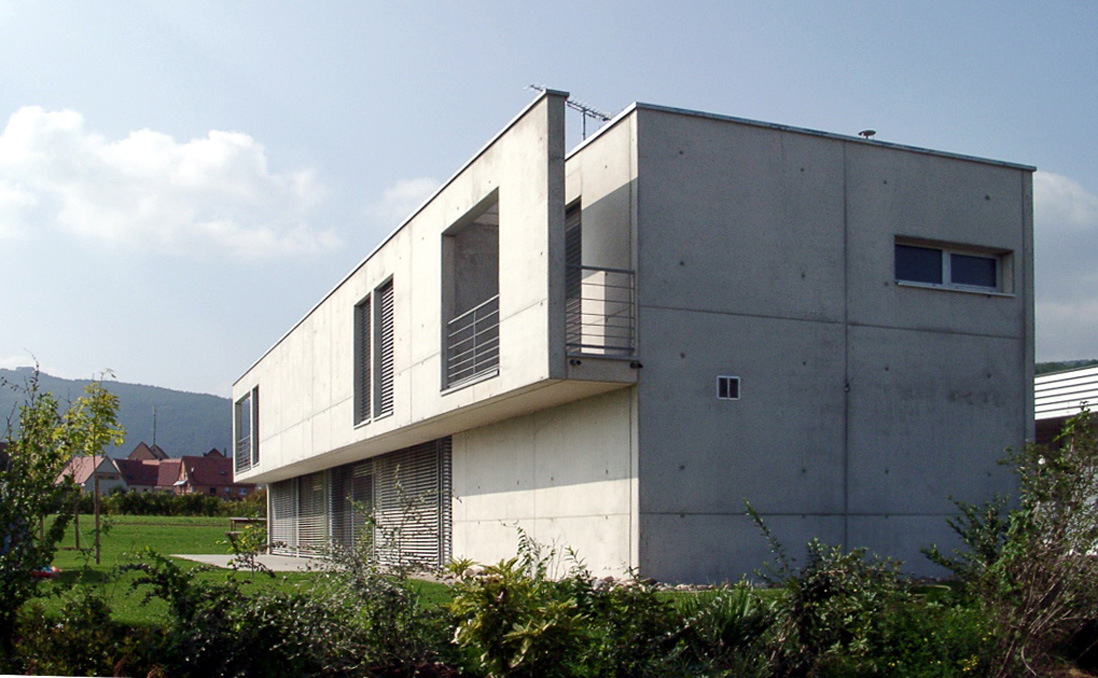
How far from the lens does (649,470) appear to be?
43.9ft

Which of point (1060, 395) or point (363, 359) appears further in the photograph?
point (363, 359)

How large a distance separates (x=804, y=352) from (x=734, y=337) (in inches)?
40.6

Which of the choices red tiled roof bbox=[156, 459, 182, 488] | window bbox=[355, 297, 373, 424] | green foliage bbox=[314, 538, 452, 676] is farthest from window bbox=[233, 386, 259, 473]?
Answer: red tiled roof bbox=[156, 459, 182, 488]

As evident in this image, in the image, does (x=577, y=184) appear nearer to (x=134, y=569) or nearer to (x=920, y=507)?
(x=920, y=507)

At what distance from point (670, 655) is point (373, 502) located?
19038 millimetres

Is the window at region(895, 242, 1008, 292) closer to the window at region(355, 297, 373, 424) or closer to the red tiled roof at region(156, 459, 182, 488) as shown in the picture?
the window at region(355, 297, 373, 424)

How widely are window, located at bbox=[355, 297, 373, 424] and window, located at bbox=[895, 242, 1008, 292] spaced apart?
11182 millimetres

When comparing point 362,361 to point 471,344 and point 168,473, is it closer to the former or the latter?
point 471,344

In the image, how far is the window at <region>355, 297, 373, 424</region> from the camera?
898 inches

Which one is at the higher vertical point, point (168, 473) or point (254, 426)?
point (254, 426)

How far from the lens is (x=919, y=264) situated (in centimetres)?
1568

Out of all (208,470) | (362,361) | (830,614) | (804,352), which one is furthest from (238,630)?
(208,470)

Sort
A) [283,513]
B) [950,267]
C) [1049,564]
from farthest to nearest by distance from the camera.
→ [283,513] → [950,267] → [1049,564]

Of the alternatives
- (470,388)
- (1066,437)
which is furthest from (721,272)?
(1066,437)
